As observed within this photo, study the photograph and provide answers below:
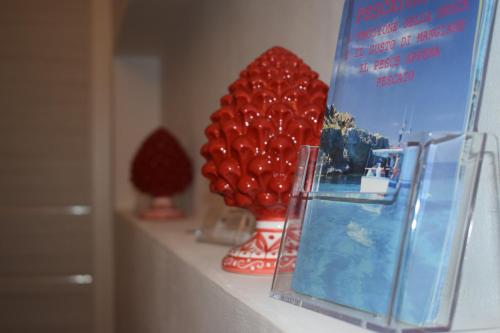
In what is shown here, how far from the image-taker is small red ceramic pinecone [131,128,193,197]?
2014 mm

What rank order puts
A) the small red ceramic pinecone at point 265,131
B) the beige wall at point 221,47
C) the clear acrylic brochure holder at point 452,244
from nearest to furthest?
the clear acrylic brochure holder at point 452,244, the small red ceramic pinecone at point 265,131, the beige wall at point 221,47

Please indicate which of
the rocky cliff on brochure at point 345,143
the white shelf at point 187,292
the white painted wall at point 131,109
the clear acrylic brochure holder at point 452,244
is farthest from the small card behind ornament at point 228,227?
the white painted wall at point 131,109

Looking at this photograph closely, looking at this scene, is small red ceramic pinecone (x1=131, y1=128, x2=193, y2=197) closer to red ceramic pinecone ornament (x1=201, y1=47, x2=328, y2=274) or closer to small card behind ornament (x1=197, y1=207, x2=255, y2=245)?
small card behind ornament (x1=197, y1=207, x2=255, y2=245)

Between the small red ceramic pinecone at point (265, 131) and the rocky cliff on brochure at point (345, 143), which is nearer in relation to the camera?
the rocky cliff on brochure at point (345, 143)

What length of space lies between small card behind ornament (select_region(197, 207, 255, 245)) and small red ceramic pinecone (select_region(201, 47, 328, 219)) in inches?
14.0

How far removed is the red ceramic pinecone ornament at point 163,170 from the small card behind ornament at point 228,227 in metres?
0.58

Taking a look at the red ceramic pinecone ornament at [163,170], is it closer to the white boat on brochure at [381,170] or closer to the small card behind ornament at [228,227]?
the small card behind ornament at [228,227]

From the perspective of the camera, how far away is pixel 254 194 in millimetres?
912

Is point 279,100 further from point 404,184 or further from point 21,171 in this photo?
point 21,171

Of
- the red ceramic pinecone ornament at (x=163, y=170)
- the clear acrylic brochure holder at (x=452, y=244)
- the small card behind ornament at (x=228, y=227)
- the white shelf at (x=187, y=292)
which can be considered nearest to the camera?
Result: the clear acrylic brochure holder at (x=452, y=244)

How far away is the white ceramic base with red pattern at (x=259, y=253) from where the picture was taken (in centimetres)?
94

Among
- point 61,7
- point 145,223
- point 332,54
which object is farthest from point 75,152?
point 332,54

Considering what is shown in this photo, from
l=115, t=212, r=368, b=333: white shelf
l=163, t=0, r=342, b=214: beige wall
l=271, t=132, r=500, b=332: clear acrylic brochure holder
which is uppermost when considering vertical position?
l=163, t=0, r=342, b=214: beige wall

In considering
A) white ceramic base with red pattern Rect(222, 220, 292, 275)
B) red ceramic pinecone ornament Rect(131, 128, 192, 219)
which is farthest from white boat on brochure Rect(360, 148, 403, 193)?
red ceramic pinecone ornament Rect(131, 128, 192, 219)
